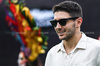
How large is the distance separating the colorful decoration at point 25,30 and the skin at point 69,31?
2.52 metres

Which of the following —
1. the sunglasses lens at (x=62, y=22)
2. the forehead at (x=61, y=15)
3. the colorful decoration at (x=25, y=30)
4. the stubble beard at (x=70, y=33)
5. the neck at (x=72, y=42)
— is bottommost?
the colorful decoration at (x=25, y=30)

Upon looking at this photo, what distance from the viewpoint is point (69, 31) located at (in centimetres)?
222

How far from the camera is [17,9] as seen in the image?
206 inches

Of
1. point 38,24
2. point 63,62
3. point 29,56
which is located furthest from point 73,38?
point 29,56

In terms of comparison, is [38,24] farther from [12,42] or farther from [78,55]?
[78,55]

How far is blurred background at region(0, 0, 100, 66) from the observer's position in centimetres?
393

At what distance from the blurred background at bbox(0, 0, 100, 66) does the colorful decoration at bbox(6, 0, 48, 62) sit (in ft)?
0.40

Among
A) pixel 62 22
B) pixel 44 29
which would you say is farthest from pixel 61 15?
pixel 44 29

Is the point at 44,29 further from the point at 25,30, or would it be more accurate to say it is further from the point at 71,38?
the point at 71,38

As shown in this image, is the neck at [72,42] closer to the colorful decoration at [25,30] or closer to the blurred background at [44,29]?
the blurred background at [44,29]

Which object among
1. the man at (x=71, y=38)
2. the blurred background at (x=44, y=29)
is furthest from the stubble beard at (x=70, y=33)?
the blurred background at (x=44, y=29)

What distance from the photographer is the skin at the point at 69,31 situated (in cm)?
222

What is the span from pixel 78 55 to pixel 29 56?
3.01m

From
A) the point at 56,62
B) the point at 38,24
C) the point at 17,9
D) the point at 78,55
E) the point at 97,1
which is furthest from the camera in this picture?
the point at 17,9
